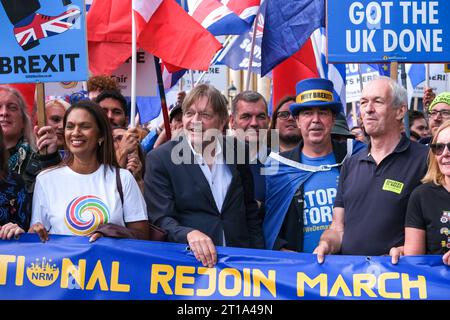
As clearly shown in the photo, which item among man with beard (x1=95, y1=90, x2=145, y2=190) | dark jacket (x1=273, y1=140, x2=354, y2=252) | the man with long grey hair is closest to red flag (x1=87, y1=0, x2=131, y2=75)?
man with beard (x1=95, y1=90, x2=145, y2=190)

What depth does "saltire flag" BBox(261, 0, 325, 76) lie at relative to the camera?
299 inches

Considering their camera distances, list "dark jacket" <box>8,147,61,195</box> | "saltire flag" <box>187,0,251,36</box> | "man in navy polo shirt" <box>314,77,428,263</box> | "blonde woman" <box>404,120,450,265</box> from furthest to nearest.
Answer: "saltire flag" <box>187,0,251,36</box> < "dark jacket" <box>8,147,61,195</box> < "man in navy polo shirt" <box>314,77,428,263</box> < "blonde woman" <box>404,120,450,265</box>

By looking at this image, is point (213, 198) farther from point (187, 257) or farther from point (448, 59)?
point (448, 59)

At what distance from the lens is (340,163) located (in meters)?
5.19

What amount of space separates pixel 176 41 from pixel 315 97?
196 cm

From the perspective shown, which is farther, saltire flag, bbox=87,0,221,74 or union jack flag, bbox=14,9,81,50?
saltire flag, bbox=87,0,221,74

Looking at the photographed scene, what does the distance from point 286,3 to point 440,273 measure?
13.9 ft

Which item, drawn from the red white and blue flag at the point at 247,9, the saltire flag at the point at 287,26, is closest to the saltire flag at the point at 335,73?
the saltire flag at the point at 287,26

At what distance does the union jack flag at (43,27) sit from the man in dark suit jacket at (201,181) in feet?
4.92

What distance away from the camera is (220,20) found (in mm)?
7410

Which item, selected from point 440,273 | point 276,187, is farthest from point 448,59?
point 440,273

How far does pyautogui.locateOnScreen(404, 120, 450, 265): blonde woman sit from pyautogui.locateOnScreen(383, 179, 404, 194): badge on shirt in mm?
231

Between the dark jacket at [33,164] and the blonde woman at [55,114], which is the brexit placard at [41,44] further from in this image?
the dark jacket at [33,164]

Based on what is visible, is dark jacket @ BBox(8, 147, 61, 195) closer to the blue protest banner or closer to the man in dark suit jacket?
the blue protest banner
